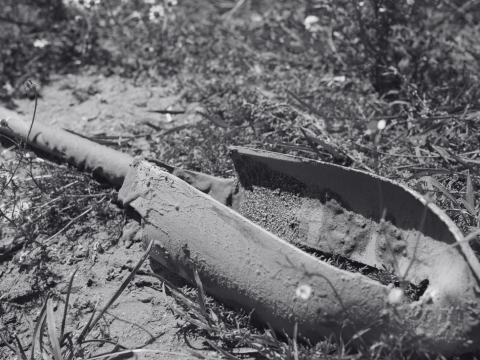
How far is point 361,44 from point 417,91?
1.61 feet

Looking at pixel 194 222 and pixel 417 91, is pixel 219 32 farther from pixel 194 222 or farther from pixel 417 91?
pixel 194 222

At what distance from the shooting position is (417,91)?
297 centimetres

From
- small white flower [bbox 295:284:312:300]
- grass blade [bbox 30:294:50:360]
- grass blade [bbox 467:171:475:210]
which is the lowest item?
grass blade [bbox 30:294:50:360]

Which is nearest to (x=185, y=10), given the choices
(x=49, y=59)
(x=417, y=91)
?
(x=49, y=59)

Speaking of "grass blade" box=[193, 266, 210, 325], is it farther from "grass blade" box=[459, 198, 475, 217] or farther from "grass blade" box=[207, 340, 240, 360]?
"grass blade" box=[459, 198, 475, 217]

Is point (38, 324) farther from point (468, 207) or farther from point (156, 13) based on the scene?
point (156, 13)

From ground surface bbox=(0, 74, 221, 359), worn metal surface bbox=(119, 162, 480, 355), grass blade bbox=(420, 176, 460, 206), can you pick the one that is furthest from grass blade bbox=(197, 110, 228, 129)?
grass blade bbox=(420, 176, 460, 206)

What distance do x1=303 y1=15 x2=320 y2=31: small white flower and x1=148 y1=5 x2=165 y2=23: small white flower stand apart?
0.95m

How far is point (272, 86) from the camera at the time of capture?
3279 mm

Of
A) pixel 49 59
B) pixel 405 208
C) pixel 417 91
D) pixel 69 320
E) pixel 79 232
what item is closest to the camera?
pixel 405 208

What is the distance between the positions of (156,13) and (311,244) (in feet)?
7.35

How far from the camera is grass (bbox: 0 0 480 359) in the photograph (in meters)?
2.44

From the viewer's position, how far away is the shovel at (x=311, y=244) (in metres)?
1.64

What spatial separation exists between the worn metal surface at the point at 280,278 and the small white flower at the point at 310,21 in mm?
1759
